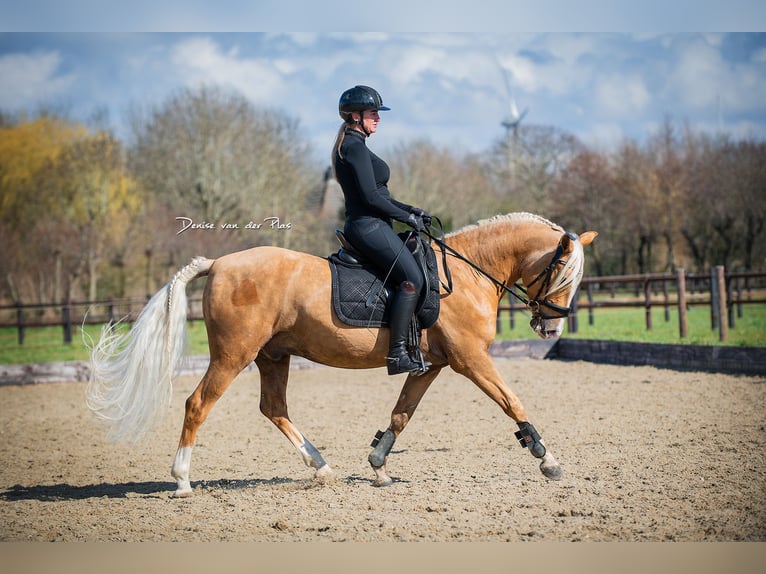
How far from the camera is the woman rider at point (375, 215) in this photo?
14.0 ft

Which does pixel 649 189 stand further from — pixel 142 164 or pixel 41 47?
pixel 41 47

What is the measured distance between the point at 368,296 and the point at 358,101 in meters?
1.23

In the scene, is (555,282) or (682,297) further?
(682,297)

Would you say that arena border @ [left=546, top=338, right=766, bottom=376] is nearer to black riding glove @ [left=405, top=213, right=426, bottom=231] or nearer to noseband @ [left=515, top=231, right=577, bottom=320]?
noseband @ [left=515, top=231, right=577, bottom=320]

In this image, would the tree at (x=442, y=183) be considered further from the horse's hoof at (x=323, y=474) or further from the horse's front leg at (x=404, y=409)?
the horse's hoof at (x=323, y=474)

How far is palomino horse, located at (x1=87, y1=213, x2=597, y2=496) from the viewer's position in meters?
4.36

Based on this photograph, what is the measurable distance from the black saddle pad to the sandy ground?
1.06 meters

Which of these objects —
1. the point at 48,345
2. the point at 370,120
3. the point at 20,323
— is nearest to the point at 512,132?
the point at 48,345

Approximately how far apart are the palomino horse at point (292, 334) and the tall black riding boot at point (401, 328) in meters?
0.16

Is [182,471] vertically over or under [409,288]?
under

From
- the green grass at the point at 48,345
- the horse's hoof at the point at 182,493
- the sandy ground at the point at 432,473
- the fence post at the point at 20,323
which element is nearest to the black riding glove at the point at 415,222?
the sandy ground at the point at 432,473

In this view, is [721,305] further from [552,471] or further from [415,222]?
[415,222]

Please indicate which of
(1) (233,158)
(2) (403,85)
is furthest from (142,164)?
(2) (403,85)

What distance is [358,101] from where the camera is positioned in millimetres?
4363
